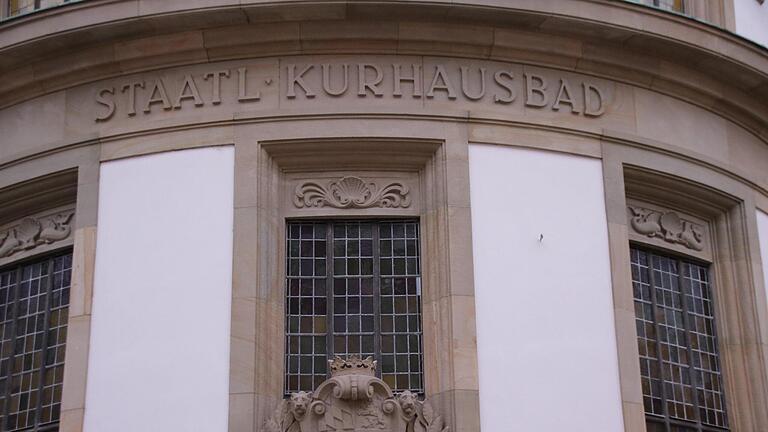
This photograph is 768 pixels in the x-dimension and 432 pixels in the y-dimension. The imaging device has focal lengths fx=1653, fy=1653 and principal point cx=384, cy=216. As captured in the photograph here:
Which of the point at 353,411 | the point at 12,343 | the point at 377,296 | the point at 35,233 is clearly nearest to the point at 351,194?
the point at 377,296

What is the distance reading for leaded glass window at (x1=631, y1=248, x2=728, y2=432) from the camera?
25156 millimetres

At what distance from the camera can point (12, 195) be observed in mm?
25969

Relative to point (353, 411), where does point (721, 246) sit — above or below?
above

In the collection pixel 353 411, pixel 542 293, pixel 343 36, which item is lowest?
pixel 353 411

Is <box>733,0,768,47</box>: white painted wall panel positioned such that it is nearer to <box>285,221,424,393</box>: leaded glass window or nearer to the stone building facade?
the stone building facade

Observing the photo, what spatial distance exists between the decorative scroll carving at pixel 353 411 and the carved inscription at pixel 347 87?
4.55 meters

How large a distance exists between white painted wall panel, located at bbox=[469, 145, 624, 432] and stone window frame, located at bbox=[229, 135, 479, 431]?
0.30 meters

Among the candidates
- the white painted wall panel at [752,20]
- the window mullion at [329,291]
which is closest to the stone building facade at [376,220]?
the window mullion at [329,291]

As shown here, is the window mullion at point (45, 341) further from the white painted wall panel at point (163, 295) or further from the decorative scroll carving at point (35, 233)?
the white painted wall panel at point (163, 295)

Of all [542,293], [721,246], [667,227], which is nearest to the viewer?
[542,293]

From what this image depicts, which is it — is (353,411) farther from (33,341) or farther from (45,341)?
(33,341)

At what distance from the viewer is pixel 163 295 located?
77.9 ft

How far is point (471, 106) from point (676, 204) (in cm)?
404

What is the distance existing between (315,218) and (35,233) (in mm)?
4687
